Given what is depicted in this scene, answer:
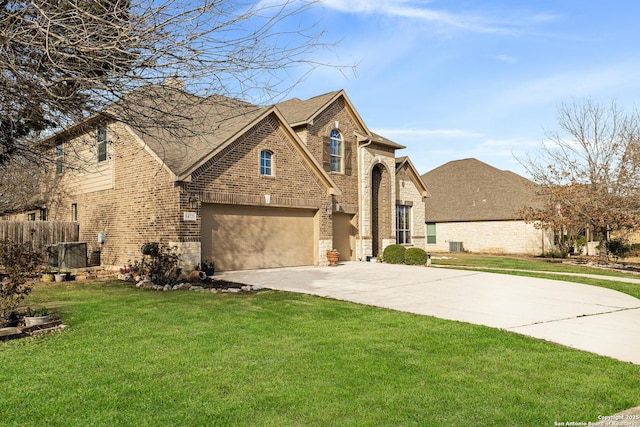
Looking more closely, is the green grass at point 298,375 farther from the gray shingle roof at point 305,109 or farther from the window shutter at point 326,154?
the gray shingle roof at point 305,109

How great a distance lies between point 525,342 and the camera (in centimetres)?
690

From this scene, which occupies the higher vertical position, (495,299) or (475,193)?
(475,193)

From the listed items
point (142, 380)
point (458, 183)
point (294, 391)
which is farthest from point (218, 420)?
point (458, 183)

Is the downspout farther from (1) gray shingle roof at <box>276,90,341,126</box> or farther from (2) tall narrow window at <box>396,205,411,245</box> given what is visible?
(2) tall narrow window at <box>396,205,411,245</box>

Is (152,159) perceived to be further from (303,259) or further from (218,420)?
(218,420)

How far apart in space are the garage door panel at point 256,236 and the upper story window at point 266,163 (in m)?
1.42

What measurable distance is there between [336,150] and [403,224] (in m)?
6.55

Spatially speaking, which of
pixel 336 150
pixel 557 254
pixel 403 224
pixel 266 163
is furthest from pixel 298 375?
pixel 557 254

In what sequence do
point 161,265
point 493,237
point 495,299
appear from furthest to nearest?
point 493,237, point 161,265, point 495,299

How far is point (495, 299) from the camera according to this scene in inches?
440

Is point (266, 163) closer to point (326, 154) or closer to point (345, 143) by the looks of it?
point (326, 154)

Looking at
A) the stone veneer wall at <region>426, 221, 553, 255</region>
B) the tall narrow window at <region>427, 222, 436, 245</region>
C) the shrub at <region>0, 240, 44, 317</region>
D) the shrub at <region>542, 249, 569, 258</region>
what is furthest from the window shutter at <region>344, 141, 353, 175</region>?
the tall narrow window at <region>427, 222, 436, 245</region>

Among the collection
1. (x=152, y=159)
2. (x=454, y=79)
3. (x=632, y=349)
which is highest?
(x=454, y=79)

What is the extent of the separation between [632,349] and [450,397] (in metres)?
3.69
